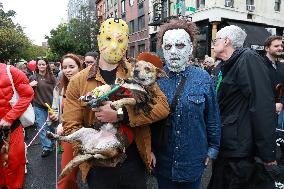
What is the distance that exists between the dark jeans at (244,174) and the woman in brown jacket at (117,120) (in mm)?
812

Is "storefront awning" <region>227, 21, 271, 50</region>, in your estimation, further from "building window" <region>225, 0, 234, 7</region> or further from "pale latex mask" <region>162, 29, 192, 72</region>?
"pale latex mask" <region>162, 29, 192, 72</region>

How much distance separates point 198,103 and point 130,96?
0.57 m

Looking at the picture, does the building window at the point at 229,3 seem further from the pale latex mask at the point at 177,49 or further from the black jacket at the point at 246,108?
the pale latex mask at the point at 177,49

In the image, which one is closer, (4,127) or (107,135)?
(107,135)

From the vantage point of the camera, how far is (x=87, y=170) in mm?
2391

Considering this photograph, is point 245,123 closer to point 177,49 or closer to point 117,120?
point 177,49

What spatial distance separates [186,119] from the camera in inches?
97.8

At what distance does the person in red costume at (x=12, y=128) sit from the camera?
3.51 m

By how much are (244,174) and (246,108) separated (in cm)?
58

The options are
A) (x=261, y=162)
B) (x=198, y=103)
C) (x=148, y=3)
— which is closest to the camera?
(x=198, y=103)

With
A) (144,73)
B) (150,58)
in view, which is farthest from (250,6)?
(144,73)

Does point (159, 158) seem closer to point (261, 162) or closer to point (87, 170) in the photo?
point (87, 170)

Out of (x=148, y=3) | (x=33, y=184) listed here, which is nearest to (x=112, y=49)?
(x=33, y=184)

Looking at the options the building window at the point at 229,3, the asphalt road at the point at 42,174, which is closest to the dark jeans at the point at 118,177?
the asphalt road at the point at 42,174
